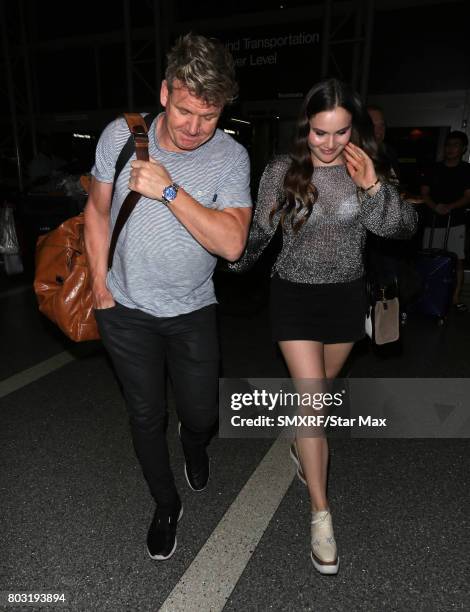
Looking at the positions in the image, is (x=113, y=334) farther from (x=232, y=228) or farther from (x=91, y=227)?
(x=232, y=228)

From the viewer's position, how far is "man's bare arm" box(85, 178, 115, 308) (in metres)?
1.84

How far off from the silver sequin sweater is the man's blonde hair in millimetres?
560

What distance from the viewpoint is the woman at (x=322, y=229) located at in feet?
6.28

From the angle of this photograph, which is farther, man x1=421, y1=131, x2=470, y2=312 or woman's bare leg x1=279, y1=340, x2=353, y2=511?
man x1=421, y1=131, x2=470, y2=312

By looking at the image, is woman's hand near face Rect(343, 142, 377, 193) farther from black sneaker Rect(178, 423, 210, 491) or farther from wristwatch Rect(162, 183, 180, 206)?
black sneaker Rect(178, 423, 210, 491)

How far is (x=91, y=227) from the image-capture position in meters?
1.87

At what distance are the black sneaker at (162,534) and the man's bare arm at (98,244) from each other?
0.94m

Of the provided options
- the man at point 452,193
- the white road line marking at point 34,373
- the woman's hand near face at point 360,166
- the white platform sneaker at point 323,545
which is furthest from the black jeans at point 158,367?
the man at point 452,193

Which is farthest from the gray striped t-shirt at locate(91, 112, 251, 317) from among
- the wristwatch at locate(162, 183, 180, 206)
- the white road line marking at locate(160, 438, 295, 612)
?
the white road line marking at locate(160, 438, 295, 612)

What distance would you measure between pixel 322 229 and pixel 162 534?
145 cm

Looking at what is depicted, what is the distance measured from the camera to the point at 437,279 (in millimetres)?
5090

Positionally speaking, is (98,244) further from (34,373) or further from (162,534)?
(34,373)

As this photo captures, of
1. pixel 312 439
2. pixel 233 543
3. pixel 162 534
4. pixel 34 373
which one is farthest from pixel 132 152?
pixel 34 373

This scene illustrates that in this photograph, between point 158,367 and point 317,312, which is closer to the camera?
point 158,367
